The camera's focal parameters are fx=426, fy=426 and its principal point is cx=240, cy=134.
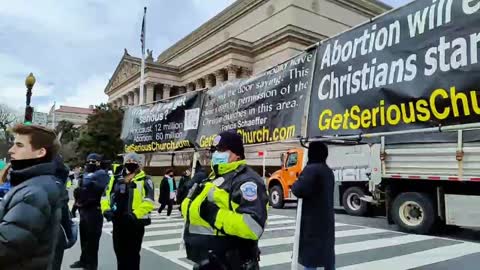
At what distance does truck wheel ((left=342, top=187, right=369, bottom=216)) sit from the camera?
539 inches

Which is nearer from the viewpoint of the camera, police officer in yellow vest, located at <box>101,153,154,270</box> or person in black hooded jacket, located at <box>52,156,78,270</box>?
person in black hooded jacket, located at <box>52,156,78,270</box>

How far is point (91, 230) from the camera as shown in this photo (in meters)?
6.02

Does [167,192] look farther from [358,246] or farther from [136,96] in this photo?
[136,96]

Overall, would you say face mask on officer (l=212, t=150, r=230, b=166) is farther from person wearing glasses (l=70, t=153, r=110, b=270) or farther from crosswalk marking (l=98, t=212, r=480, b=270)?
crosswalk marking (l=98, t=212, r=480, b=270)

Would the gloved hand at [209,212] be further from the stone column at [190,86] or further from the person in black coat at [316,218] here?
the stone column at [190,86]

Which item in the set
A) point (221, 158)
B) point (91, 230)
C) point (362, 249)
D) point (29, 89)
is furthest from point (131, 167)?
point (29, 89)

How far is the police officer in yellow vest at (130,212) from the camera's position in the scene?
4945 mm

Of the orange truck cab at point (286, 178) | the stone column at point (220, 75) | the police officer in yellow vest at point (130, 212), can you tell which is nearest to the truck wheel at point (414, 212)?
the orange truck cab at point (286, 178)

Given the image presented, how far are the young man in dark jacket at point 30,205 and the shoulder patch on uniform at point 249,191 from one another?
1117mm

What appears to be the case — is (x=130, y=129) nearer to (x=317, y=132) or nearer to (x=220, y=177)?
(x=317, y=132)

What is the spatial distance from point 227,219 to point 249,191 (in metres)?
0.24

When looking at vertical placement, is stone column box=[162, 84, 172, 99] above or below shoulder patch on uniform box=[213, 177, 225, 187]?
above

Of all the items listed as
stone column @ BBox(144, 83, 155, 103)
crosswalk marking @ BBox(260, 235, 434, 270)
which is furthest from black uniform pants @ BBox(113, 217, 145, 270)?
stone column @ BBox(144, 83, 155, 103)

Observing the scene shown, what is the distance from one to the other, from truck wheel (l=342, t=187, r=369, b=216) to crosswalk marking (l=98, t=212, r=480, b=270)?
2664 mm
